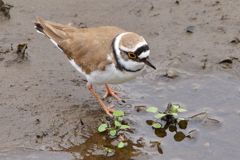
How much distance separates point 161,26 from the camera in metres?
8.87

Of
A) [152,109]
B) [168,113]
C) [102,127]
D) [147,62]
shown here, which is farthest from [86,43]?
[168,113]

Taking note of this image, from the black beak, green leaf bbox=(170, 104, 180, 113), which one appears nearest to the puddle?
green leaf bbox=(170, 104, 180, 113)

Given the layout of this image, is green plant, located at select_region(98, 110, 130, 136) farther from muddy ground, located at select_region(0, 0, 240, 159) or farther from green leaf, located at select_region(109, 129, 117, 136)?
muddy ground, located at select_region(0, 0, 240, 159)

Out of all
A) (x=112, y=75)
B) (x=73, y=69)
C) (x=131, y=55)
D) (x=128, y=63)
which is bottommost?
(x=73, y=69)

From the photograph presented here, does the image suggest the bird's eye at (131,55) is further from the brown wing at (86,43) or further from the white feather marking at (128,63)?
the brown wing at (86,43)

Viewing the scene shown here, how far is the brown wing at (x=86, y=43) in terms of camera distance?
609 cm

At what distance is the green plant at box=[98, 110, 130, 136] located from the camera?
5857 millimetres

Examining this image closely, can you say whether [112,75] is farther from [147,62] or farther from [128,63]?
[147,62]

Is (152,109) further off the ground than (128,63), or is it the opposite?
(128,63)

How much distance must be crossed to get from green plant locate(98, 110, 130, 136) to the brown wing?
2.85 ft

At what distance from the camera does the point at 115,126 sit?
19.9ft

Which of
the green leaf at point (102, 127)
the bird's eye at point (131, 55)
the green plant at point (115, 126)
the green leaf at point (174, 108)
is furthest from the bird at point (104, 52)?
the green leaf at point (174, 108)

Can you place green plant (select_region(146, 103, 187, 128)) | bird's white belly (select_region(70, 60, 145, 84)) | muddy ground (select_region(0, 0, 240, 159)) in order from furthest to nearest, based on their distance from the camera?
green plant (select_region(146, 103, 187, 128))
muddy ground (select_region(0, 0, 240, 159))
bird's white belly (select_region(70, 60, 145, 84))

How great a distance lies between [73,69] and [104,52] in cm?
183
